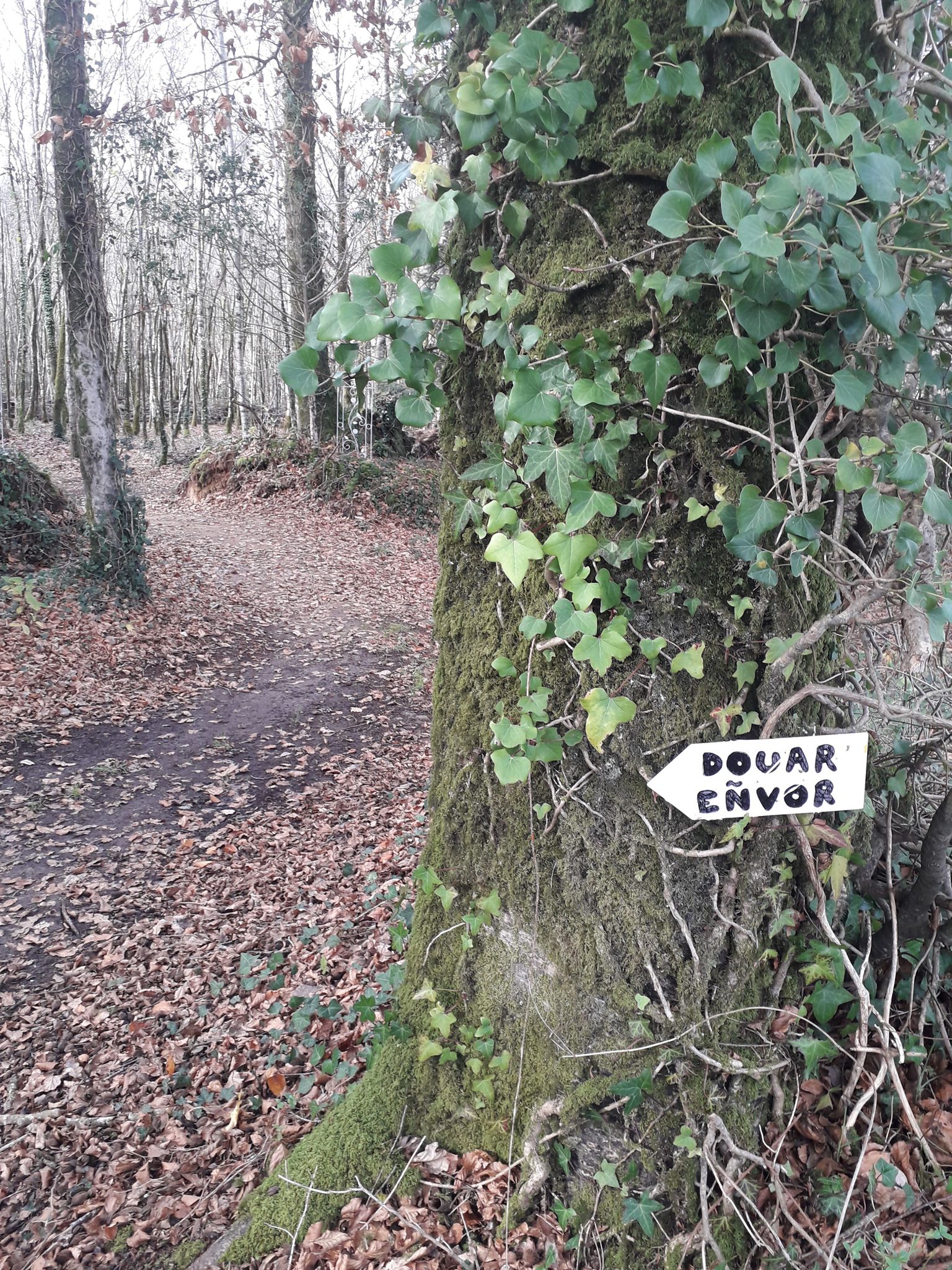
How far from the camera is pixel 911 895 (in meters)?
1.80

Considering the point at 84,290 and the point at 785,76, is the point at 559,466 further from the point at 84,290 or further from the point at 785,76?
the point at 84,290

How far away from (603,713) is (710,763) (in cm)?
28

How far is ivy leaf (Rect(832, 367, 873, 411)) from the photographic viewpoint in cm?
139

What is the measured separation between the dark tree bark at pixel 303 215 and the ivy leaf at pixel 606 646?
425 inches

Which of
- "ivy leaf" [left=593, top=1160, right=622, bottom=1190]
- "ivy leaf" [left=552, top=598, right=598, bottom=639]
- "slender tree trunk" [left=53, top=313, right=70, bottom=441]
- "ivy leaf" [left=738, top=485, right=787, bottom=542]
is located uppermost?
"slender tree trunk" [left=53, top=313, right=70, bottom=441]

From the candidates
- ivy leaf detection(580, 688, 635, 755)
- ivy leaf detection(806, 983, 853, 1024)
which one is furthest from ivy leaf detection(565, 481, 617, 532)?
ivy leaf detection(806, 983, 853, 1024)

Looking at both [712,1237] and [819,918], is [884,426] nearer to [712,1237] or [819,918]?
[819,918]

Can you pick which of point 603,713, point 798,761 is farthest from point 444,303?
point 798,761

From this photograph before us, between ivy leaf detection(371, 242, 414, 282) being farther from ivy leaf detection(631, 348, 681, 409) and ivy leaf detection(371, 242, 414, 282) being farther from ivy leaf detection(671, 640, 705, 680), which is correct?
ivy leaf detection(671, 640, 705, 680)

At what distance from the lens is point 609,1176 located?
1684mm

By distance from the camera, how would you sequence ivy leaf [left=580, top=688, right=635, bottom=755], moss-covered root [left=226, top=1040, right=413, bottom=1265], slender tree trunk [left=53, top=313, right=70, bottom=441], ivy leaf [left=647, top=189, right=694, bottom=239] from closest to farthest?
1. ivy leaf [left=647, top=189, right=694, bottom=239]
2. ivy leaf [left=580, top=688, right=635, bottom=755]
3. moss-covered root [left=226, top=1040, right=413, bottom=1265]
4. slender tree trunk [left=53, top=313, right=70, bottom=441]

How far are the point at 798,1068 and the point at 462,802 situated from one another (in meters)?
1.02

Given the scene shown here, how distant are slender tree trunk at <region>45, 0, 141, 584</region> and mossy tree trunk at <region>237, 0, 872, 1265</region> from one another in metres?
7.58

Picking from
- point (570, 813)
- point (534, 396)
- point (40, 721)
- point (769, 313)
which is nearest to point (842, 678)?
point (570, 813)
